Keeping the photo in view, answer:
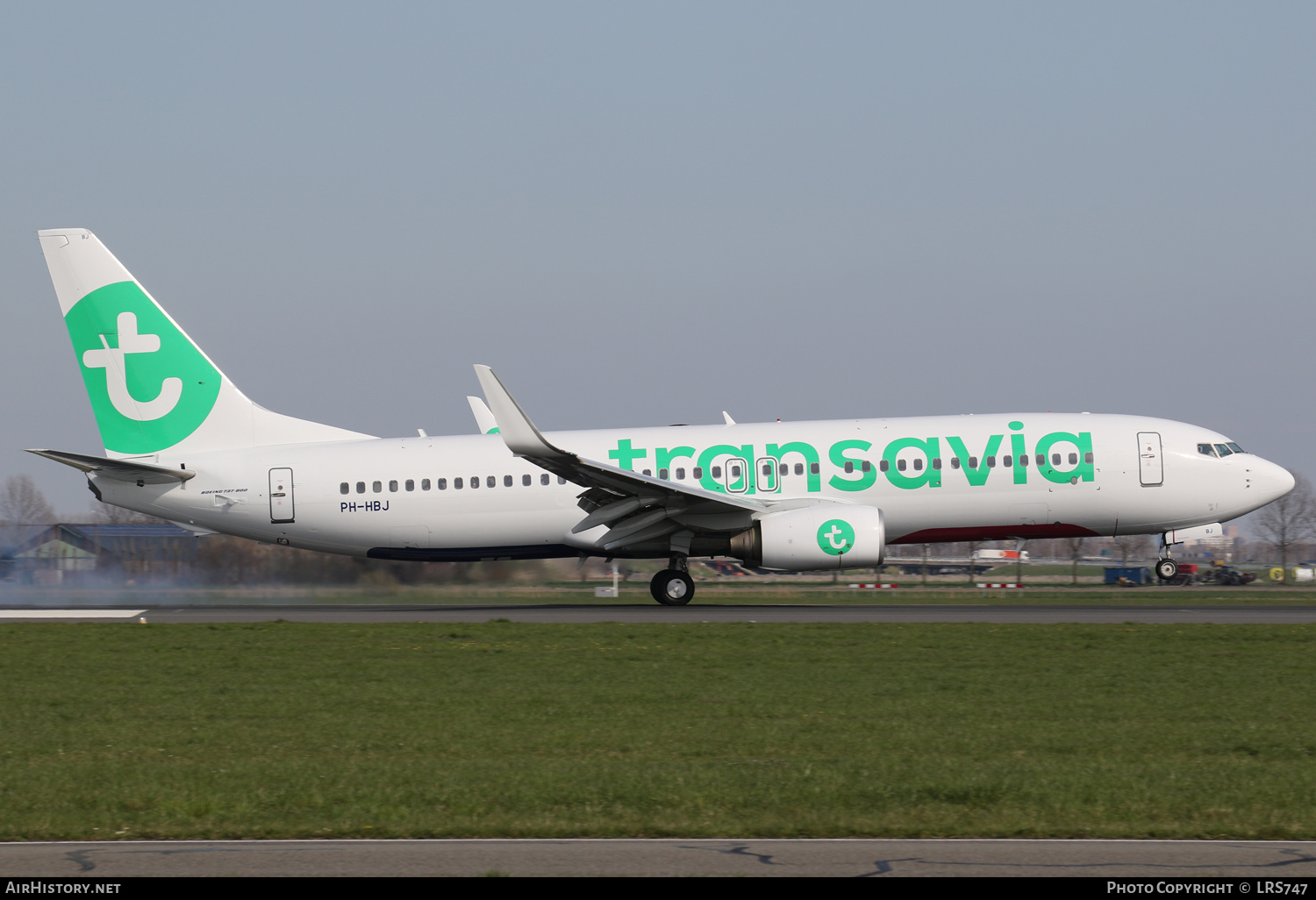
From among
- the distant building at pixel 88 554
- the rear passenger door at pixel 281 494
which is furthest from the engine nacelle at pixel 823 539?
the distant building at pixel 88 554

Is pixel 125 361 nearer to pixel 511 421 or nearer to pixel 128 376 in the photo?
pixel 128 376

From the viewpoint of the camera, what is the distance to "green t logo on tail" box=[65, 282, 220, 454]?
30.5m

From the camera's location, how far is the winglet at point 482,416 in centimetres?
3247

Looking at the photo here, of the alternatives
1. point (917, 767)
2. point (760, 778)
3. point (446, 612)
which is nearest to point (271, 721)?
point (760, 778)

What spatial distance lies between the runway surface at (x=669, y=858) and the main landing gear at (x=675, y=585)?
21.9m

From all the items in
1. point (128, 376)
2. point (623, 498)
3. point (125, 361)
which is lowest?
point (623, 498)

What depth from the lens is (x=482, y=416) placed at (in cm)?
3288

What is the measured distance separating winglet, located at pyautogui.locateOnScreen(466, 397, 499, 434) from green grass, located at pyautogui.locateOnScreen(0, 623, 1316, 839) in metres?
11.6

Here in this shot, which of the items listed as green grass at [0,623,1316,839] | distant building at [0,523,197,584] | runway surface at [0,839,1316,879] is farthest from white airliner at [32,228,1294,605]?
runway surface at [0,839,1316,879]

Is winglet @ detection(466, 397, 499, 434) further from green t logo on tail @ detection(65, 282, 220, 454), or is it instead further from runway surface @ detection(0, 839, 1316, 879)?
runway surface @ detection(0, 839, 1316, 879)

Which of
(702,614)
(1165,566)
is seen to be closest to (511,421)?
(702,614)

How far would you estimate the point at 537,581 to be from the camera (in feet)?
114

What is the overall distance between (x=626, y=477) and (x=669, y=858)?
19.8 meters

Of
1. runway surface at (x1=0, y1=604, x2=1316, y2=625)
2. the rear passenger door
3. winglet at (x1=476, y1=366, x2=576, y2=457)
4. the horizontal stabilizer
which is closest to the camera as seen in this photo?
runway surface at (x1=0, y1=604, x2=1316, y2=625)
